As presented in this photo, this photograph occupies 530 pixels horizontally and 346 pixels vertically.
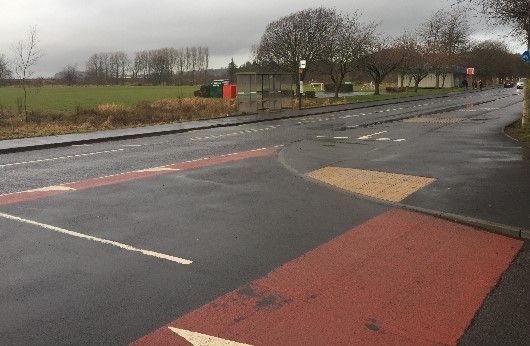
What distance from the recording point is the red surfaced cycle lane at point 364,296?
377cm

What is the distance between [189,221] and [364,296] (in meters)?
3.31

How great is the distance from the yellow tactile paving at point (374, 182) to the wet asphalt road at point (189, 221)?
13.5 inches

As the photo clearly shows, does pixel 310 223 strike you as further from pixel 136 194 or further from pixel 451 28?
pixel 451 28

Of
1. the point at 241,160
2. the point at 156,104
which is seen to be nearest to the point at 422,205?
the point at 241,160

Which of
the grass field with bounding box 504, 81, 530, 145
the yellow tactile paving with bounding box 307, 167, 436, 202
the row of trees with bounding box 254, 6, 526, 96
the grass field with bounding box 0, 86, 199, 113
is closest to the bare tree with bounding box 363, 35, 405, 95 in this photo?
the row of trees with bounding box 254, 6, 526, 96

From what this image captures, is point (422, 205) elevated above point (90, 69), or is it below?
below

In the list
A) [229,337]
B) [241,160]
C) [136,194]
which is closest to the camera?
[229,337]

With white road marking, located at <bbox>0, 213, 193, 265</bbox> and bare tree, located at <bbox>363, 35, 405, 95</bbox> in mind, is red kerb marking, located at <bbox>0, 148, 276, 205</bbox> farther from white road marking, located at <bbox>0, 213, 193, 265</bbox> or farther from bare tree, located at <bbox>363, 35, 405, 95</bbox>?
bare tree, located at <bbox>363, 35, 405, 95</bbox>

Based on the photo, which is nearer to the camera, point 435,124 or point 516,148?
point 516,148

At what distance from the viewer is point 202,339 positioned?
370cm

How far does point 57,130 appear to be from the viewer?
801 inches

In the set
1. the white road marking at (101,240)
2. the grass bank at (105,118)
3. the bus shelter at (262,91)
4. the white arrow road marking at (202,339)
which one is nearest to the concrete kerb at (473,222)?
the white road marking at (101,240)

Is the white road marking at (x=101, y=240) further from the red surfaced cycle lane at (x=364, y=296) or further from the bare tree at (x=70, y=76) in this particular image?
the bare tree at (x=70, y=76)

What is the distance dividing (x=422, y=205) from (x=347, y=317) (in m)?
4.04
